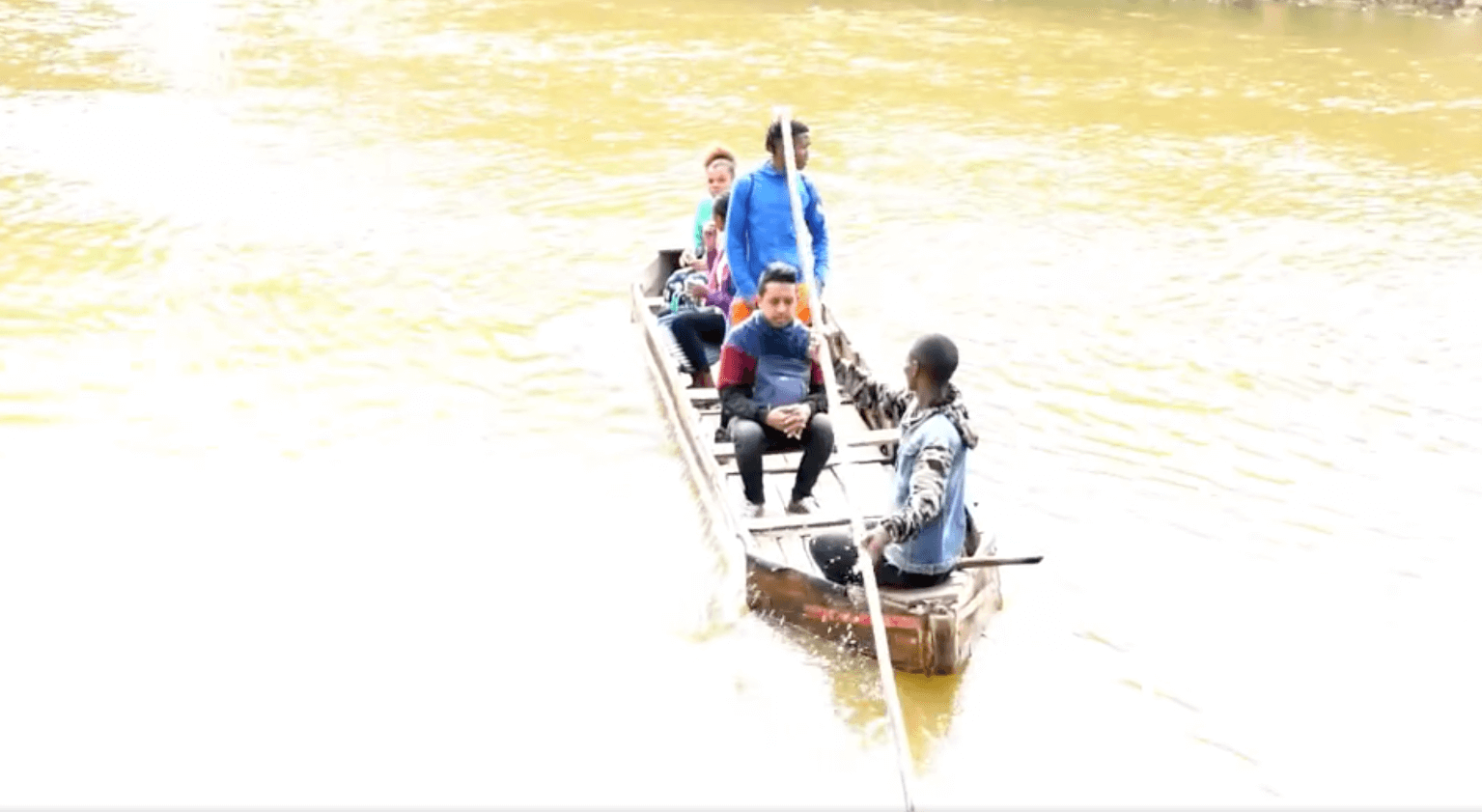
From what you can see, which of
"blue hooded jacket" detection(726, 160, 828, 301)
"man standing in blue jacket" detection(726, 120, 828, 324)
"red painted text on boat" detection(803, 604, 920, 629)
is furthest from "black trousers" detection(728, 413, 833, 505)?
"blue hooded jacket" detection(726, 160, 828, 301)

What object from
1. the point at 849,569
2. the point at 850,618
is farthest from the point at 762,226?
the point at 850,618

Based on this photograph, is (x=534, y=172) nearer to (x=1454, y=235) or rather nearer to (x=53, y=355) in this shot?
(x=53, y=355)

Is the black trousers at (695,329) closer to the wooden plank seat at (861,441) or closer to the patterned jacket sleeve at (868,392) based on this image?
the patterned jacket sleeve at (868,392)

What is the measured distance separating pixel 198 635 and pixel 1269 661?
203 inches

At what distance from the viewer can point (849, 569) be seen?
265 inches

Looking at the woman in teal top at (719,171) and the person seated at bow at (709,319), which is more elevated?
the woman in teal top at (719,171)

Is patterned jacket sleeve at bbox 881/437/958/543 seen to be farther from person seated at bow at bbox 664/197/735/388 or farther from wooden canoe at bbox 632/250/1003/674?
person seated at bow at bbox 664/197/735/388

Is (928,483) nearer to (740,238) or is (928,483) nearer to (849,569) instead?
(849,569)

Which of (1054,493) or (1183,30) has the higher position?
(1183,30)

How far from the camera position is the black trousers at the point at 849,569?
6.43 m

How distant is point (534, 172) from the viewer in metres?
16.2

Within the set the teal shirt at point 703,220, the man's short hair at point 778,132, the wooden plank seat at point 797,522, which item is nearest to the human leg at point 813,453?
the wooden plank seat at point 797,522

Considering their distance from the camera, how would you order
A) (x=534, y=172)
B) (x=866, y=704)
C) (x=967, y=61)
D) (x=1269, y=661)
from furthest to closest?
(x=967, y=61) → (x=534, y=172) → (x=1269, y=661) → (x=866, y=704)

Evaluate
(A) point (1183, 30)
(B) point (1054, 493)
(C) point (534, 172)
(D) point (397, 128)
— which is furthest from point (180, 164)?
(A) point (1183, 30)
